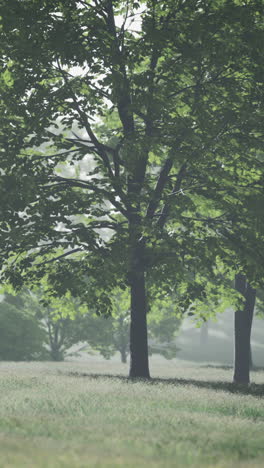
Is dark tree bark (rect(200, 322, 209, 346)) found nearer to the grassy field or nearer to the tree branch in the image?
the tree branch

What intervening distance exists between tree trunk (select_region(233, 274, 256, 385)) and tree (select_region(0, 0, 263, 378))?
4995 millimetres

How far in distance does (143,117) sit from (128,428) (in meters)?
9.75

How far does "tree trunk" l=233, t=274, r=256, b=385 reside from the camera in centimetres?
2142

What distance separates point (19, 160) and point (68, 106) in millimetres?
2071

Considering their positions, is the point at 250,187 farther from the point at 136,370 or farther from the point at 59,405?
the point at 59,405

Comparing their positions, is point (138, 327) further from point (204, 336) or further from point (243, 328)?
point (204, 336)

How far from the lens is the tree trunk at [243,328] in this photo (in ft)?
70.3

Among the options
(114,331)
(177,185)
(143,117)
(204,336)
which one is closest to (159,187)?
(177,185)

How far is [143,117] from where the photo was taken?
16125 millimetres

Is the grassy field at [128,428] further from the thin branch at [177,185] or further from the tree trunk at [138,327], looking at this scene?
the thin branch at [177,185]

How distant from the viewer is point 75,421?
895cm

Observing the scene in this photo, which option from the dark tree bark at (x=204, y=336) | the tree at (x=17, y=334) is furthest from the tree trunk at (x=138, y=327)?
the dark tree bark at (x=204, y=336)

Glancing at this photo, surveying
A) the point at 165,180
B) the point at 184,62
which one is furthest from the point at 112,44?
the point at 165,180

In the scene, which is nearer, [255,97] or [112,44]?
[112,44]
